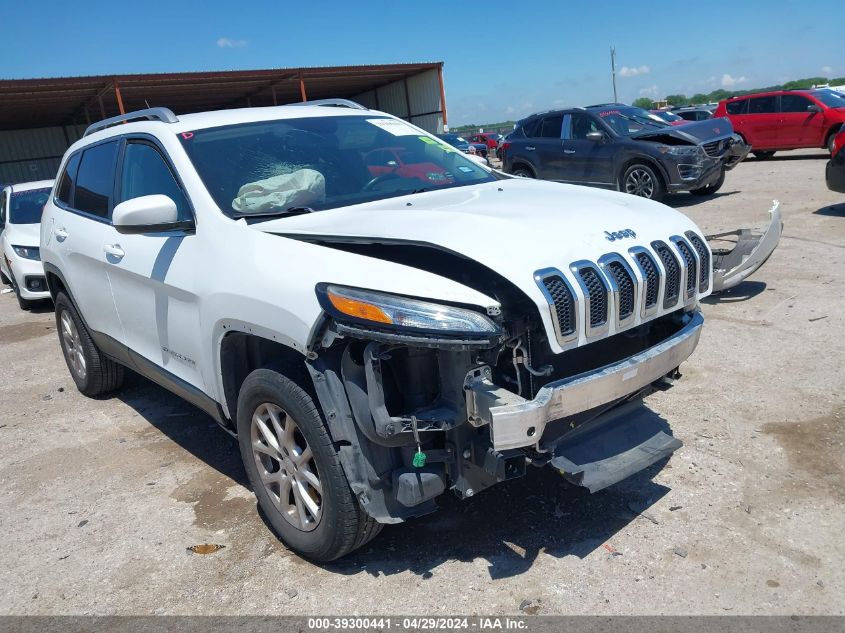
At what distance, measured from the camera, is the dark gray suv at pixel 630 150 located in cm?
1123

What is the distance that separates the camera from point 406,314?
2.38m

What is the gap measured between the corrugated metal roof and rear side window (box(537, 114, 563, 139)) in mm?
12630

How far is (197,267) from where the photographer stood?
10.6 feet

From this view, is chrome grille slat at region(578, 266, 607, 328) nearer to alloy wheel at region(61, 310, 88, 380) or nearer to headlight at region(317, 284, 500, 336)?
headlight at region(317, 284, 500, 336)

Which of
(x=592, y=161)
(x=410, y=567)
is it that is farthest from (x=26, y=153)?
(x=410, y=567)

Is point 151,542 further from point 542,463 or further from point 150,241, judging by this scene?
point 542,463

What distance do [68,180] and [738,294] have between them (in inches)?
230

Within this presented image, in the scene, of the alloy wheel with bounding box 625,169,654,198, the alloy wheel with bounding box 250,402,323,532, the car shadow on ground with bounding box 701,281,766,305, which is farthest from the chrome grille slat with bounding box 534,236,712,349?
the alloy wheel with bounding box 625,169,654,198

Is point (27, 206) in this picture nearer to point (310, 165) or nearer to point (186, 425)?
point (186, 425)

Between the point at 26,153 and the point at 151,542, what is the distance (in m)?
32.0

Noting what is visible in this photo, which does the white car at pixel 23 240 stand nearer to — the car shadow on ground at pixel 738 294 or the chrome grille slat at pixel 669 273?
the car shadow on ground at pixel 738 294

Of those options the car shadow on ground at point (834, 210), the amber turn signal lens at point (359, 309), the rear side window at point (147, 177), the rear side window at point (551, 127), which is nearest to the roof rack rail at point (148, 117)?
the rear side window at point (147, 177)

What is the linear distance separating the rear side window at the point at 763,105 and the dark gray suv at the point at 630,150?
6.20m

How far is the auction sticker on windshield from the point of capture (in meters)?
Answer: 4.18
